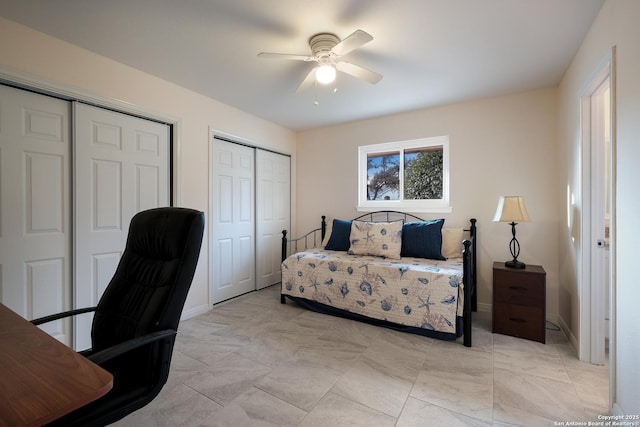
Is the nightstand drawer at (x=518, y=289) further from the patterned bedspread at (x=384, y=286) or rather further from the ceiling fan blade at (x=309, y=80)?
the ceiling fan blade at (x=309, y=80)

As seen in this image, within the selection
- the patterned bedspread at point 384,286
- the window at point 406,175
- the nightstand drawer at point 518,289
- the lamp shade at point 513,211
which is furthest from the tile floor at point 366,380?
the window at point 406,175

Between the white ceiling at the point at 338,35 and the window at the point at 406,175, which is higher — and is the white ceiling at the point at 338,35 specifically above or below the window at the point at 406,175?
above

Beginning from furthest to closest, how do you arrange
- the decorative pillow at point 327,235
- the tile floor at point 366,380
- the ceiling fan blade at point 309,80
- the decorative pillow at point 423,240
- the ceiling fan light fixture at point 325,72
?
the decorative pillow at point 327,235 → the decorative pillow at point 423,240 → the ceiling fan blade at point 309,80 → the ceiling fan light fixture at point 325,72 → the tile floor at point 366,380

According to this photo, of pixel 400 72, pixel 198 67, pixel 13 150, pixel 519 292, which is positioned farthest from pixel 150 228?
pixel 519 292

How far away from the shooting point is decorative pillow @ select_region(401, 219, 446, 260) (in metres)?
3.03

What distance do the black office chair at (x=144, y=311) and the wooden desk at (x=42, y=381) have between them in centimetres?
14

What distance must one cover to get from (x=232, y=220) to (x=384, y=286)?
200 cm

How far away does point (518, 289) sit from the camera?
2.45 meters

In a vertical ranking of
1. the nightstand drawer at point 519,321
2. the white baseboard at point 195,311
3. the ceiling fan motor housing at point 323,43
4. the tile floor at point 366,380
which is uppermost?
the ceiling fan motor housing at point 323,43

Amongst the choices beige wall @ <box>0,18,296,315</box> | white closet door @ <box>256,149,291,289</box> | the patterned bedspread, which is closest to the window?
the patterned bedspread

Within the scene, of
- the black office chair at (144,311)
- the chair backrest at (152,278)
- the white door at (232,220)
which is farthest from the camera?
the white door at (232,220)

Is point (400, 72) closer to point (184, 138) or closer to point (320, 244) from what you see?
point (184, 138)

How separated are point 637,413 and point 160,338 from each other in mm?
2089

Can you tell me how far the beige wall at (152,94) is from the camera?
1923 mm
